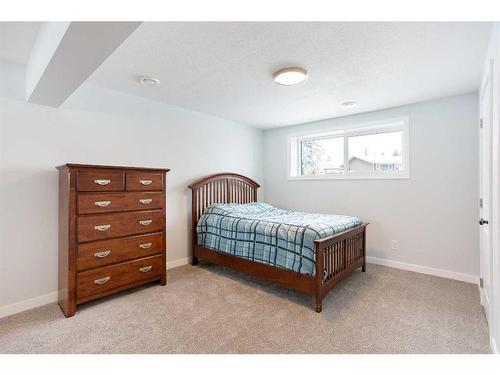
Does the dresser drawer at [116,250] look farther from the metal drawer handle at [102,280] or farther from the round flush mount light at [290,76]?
the round flush mount light at [290,76]

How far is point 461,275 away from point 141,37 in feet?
13.2

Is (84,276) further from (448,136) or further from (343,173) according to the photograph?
(448,136)

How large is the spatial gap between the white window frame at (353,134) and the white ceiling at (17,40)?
3.54 metres

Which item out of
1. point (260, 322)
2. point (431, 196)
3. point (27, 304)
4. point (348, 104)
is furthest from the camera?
point (348, 104)

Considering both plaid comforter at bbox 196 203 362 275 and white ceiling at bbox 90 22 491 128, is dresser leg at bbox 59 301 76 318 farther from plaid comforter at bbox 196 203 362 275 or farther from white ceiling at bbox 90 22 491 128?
white ceiling at bbox 90 22 491 128

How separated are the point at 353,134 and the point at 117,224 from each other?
3420mm

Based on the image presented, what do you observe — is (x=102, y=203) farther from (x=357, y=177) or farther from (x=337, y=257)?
(x=357, y=177)

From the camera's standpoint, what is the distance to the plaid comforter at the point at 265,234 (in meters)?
2.39

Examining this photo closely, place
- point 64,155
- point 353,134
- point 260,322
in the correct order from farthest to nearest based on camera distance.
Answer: point 353,134 → point 64,155 → point 260,322

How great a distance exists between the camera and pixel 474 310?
223 cm

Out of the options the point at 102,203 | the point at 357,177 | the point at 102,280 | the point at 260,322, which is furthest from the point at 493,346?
the point at 102,203

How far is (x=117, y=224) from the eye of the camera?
242 cm
